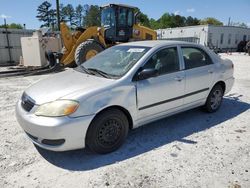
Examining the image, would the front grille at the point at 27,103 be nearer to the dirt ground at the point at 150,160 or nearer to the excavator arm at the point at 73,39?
the dirt ground at the point at 150,160

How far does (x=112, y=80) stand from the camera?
3355 mm

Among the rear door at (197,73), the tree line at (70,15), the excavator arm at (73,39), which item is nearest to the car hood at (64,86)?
the rear door at (197,73)

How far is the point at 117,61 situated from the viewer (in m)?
3.87

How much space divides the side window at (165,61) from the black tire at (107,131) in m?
0.95

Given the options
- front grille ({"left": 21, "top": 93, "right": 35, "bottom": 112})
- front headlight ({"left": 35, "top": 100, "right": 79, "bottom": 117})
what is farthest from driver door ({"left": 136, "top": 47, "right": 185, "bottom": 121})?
front grille ({"left": 21, "top": 93, "right": 35, "bottom": 112})

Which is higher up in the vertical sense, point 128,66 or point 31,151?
point 128,66

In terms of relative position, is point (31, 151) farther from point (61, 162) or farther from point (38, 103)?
point (38, 103)

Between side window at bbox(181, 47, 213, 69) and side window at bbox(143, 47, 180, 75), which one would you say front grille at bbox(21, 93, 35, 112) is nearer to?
side window at bbox(143, 47, 180, 75)

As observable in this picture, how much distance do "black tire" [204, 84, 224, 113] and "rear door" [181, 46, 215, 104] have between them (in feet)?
0.70

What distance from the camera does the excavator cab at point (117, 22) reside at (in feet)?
37.5

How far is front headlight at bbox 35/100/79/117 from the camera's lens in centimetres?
288

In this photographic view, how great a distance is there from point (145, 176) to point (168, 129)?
1530mm

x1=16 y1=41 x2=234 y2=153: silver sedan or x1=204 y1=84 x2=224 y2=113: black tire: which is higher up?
x1=16 y1=41 x2=234 y2=153: silver sedan

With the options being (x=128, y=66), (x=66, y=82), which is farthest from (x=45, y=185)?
(x=128, y=66)
